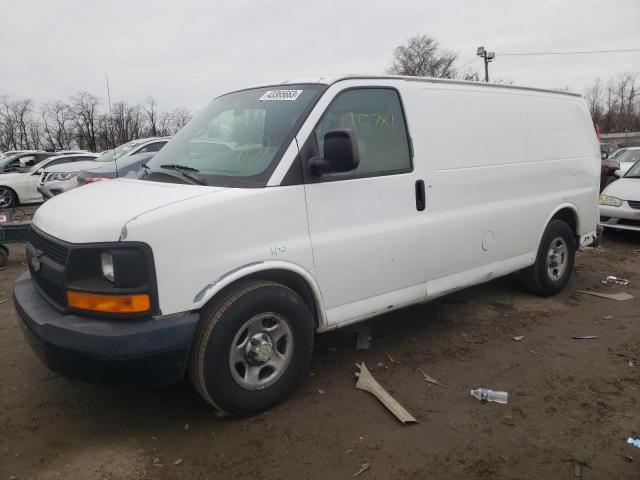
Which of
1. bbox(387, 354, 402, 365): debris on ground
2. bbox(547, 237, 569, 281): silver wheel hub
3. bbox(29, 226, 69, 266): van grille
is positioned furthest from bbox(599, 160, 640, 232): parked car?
bbox(29, 226, 69, 266): van grille

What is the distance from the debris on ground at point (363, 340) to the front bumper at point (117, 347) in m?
1.83

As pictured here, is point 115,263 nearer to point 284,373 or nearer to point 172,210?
point 172,210

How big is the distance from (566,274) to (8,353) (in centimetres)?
560

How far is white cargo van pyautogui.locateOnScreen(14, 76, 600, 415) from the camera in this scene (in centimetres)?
266

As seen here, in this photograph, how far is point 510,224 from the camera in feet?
15.1

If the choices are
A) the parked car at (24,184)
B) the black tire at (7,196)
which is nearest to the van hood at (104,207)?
the parked car at (24,184)

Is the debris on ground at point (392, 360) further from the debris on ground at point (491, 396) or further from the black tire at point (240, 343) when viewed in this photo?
the black tire at point (240, 343)

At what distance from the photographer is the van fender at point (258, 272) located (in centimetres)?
278

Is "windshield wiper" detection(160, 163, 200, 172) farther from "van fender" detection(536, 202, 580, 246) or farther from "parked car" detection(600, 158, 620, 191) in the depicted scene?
"parked car" detection(600, 158, 620, 191)

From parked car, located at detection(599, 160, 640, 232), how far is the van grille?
852 cm

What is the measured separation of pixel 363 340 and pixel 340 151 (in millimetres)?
1922

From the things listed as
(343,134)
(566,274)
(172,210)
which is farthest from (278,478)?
(566,274)

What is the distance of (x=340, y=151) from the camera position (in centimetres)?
305

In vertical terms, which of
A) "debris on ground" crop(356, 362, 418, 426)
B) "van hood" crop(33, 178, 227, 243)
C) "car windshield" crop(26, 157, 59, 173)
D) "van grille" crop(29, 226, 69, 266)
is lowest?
"debris on ground" crop(356, 362, 418, 426)
